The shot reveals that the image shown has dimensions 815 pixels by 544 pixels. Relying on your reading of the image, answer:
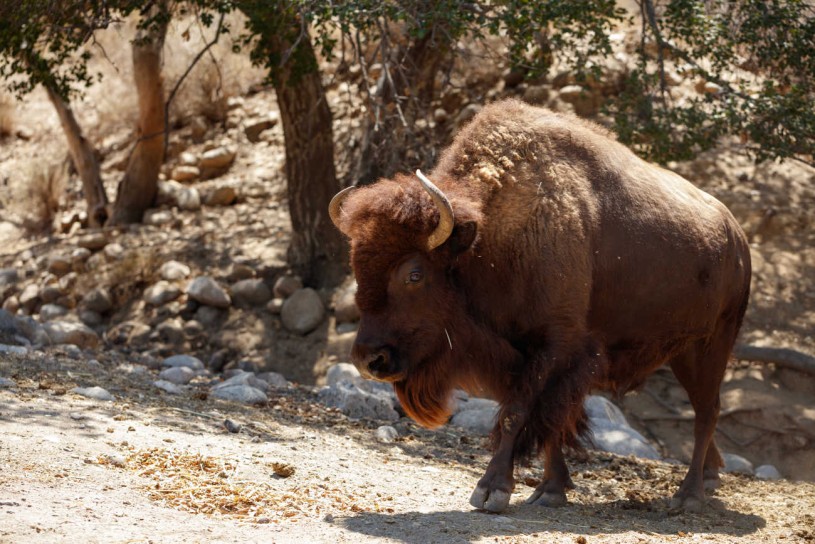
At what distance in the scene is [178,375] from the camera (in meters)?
8.54

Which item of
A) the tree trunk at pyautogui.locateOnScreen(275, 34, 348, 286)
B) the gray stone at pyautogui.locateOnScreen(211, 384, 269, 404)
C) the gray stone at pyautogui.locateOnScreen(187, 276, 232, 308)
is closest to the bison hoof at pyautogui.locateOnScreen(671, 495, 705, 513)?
the gray stone at pyautogui.locateOnScreen(211, 384, 269, 404)

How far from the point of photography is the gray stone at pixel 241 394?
7.31m

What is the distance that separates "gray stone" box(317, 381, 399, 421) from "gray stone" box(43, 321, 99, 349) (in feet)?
11.5

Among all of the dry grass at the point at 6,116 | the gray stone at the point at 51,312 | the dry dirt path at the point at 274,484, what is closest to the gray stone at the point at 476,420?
the dry dirt path at the point at 274,484

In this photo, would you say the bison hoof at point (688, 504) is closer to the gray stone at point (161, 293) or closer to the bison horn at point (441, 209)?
the bison horn at point (441, 209)

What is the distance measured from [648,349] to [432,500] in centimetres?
175

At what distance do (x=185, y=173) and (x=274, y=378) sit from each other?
18.7ft

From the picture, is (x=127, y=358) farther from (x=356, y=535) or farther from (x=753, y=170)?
(x=753, y=170)

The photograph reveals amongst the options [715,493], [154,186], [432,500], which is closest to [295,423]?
[432,500]

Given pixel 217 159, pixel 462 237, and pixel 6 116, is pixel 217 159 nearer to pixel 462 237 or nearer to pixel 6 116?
pixel 6 116

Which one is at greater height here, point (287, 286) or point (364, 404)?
point (287, 286)

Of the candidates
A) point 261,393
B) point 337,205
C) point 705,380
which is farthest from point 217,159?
point 705,380

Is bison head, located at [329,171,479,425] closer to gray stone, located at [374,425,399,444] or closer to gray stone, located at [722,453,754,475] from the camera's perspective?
gray stone, located at [374,425,399,444]

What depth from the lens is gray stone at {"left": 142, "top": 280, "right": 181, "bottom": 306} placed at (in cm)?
→ 1135
